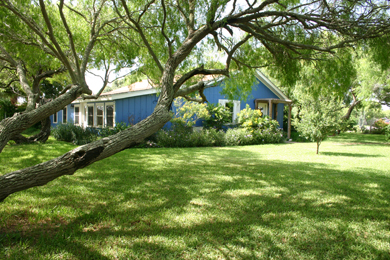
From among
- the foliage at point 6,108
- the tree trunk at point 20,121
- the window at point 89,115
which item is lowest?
the tree trunk at point 20,121

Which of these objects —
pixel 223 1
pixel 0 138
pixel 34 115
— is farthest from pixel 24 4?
pixel 223 1

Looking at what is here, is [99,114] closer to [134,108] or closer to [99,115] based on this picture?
[99,115]

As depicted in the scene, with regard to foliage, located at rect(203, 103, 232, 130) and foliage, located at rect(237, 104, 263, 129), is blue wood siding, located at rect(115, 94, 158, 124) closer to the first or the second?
A: foliage, located at rect(203, 103, 232, 130)

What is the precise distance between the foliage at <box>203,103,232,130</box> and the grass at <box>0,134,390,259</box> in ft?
29.3

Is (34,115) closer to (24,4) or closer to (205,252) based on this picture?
(205,252)

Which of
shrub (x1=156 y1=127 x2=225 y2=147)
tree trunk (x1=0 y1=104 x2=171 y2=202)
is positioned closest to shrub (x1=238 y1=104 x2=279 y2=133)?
shrub (x1=156 y1=127 x2=225 y2=147)

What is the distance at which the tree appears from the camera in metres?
3.49

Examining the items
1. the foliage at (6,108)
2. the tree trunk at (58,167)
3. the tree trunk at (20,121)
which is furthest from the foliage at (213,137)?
the foliage at (6,108)

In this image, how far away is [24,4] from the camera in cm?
693

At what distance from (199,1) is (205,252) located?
16.3ft

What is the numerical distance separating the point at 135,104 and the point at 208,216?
12012mm

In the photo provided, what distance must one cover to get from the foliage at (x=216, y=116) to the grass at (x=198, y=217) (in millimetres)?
8929

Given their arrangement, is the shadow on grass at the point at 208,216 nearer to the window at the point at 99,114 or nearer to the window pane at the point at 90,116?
the window at the point at 99,114

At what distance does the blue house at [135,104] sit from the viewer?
1463 cm
